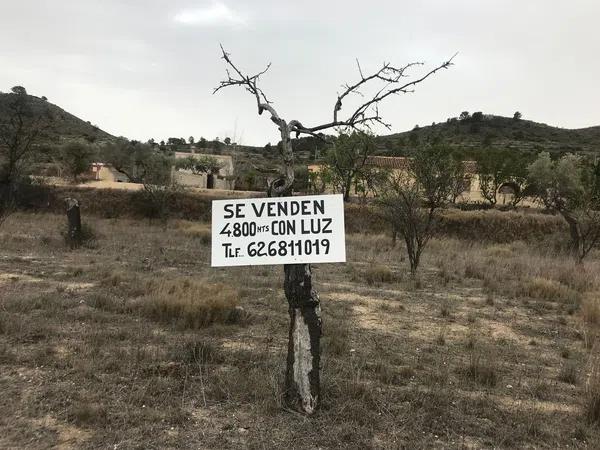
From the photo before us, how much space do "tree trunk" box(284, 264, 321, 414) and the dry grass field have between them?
0.56ft

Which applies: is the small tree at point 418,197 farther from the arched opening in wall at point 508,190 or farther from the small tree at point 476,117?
the small tree at point 476,117

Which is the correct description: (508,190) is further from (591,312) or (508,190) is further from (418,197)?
(591,312)

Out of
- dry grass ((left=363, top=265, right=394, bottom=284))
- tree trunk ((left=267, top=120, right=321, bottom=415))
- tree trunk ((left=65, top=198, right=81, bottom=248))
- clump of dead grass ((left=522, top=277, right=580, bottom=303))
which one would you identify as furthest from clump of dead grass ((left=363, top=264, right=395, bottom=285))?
tree trunk ((left=65, top=198, right=81, bottom=248))

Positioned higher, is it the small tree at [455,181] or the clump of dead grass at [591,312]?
the small tree at [455,181]

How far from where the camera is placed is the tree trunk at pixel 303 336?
3691 millimetres

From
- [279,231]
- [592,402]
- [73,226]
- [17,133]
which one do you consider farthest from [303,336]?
[73,226]

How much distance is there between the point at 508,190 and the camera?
42.4 metres

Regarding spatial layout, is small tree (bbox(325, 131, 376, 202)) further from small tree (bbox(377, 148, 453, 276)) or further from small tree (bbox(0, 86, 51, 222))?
small tree (bbox(0, 86, 51, 222))

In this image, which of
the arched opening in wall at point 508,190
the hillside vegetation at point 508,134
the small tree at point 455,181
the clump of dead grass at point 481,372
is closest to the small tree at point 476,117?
the hillside vegetation at point 508,134

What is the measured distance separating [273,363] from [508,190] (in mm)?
41796

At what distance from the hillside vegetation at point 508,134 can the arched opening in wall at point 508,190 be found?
21.4 meters

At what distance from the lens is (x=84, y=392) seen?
4078 mm

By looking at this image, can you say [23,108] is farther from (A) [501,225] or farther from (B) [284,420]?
(A) [501,225]

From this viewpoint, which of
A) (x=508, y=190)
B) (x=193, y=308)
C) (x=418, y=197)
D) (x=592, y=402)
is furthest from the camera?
(x=508, y=190)
